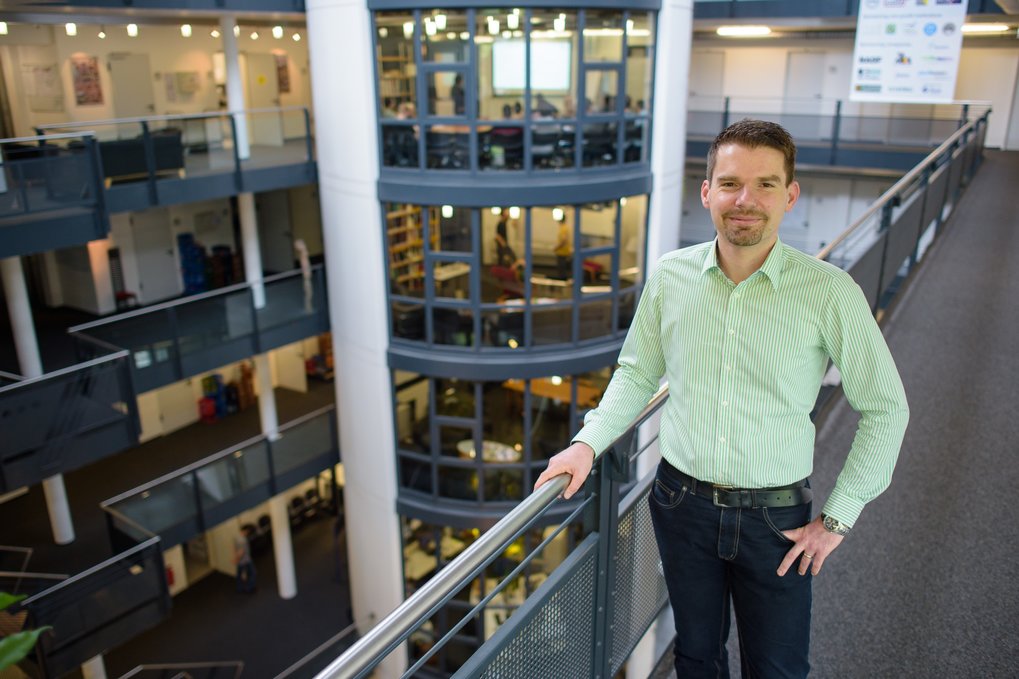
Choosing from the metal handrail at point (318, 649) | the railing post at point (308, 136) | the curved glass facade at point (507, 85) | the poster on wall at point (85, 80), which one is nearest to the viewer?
the curved glass facade at point (507, 85)

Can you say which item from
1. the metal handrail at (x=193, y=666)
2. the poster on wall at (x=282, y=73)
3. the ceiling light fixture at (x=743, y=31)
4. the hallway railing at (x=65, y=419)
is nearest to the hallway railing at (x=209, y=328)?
the hallway railing at (x=65, y=419)

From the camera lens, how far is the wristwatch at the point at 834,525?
208 cm

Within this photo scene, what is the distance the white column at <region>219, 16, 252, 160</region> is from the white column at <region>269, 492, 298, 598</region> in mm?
6155

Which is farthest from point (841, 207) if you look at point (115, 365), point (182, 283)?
point (115, 365)

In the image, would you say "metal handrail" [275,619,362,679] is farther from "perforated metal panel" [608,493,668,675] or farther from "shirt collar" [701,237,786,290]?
"shirt collar" [701,237,786,290]

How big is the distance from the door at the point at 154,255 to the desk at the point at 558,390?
8789mm

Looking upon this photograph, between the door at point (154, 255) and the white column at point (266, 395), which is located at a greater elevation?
the door at point (154, 255)

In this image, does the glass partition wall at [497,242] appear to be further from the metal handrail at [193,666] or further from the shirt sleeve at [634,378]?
the shirt sleeve at [634,378]

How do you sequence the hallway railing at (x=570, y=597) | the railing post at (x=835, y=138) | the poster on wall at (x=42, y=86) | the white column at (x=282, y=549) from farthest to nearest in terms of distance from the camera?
the railing post at (x=835, y=138)
the white column at (x=282, y=549)
the poster on wall at (x=42, y=86)
the hallway railing at (x=570, y=597)

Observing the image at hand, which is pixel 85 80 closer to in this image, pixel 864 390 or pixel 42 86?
pixel 42 86

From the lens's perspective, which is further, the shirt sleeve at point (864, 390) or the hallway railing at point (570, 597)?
the shirt sleeve at point (864, 390)

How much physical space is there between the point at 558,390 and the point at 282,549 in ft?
21.7

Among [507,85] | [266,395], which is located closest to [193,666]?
[266,395]

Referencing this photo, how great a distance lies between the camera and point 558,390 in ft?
41.4
